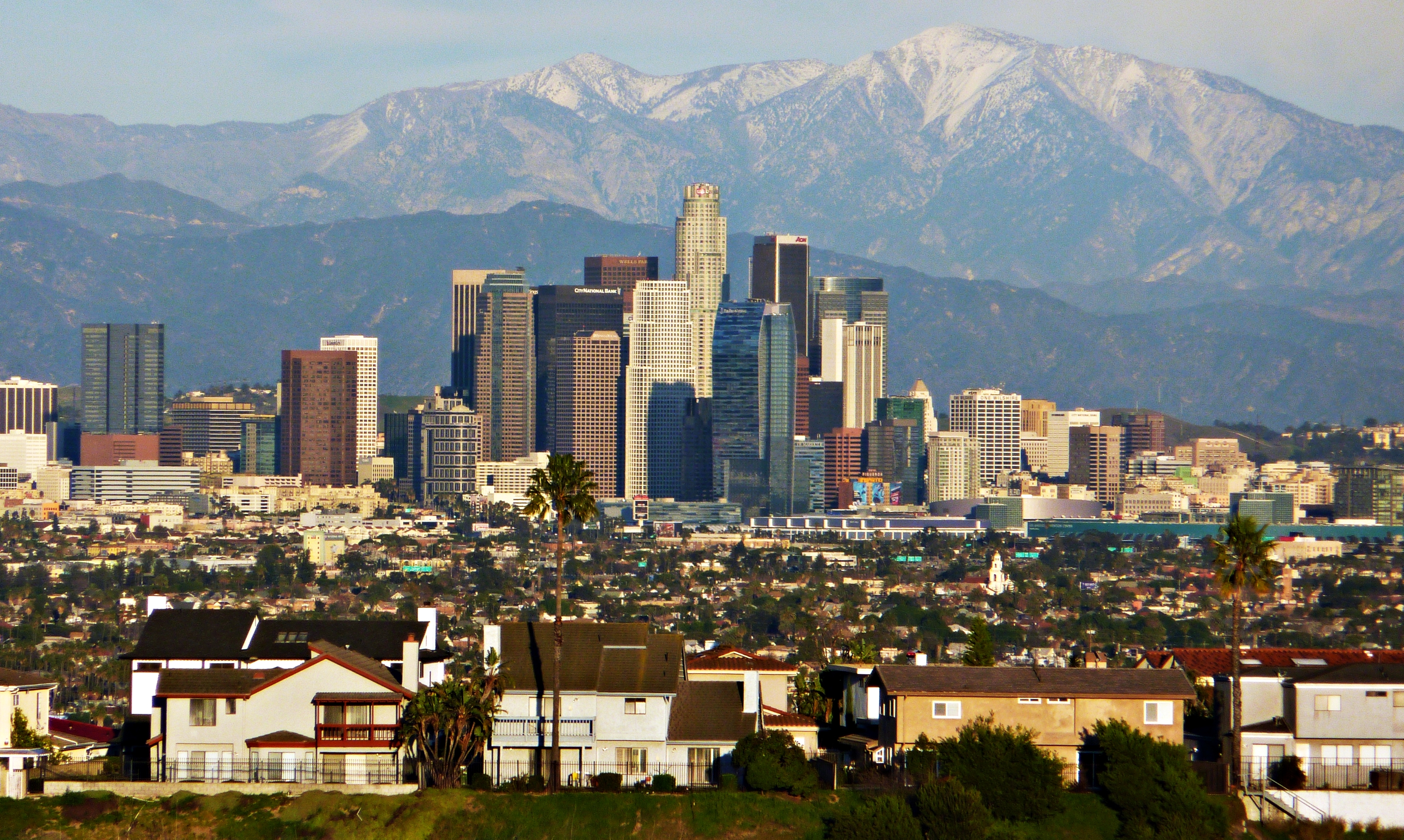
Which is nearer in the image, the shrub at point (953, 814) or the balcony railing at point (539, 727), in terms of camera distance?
the shrub at point (953, 814)

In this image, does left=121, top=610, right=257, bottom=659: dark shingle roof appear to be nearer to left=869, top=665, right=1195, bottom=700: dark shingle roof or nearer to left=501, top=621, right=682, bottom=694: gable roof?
left=501, top=621, right=682, bottom=694: gable roof

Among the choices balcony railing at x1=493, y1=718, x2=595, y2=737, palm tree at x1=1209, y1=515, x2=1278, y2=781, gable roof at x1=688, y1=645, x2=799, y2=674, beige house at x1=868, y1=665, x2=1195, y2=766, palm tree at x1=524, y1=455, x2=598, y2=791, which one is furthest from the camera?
gable roof at x1=688, y1=645, x2=799, y2=674

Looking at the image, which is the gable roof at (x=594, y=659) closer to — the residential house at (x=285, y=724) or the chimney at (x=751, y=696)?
the chimney at (x=751, y=696)

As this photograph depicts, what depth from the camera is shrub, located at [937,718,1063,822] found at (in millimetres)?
83562

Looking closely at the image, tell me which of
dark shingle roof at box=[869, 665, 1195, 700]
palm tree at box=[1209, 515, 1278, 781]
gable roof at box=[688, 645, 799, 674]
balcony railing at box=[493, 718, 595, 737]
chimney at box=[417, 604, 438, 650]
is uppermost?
palm tree at box=[1209, 515, 1278, 781]

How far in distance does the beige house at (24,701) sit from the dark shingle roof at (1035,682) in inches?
1429

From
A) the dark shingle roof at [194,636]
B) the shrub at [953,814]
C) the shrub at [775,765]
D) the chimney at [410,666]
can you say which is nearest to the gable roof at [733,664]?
the shrub at [775,765]

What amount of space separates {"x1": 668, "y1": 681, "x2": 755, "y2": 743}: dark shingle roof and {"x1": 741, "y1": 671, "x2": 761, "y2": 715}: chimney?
0.24 meters

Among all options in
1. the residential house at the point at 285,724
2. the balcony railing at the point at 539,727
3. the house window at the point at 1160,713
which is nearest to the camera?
the residential house at the point at 285,724

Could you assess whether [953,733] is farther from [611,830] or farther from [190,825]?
[190,825]

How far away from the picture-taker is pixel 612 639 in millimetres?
96188

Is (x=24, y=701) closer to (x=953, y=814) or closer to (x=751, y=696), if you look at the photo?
(x=751, y=696)

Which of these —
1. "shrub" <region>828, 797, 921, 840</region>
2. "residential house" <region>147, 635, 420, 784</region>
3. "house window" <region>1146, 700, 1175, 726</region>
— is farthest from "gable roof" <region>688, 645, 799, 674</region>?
"shrub" <region>828, 797, 921, 840</region>

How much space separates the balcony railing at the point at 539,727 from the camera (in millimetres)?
91125
